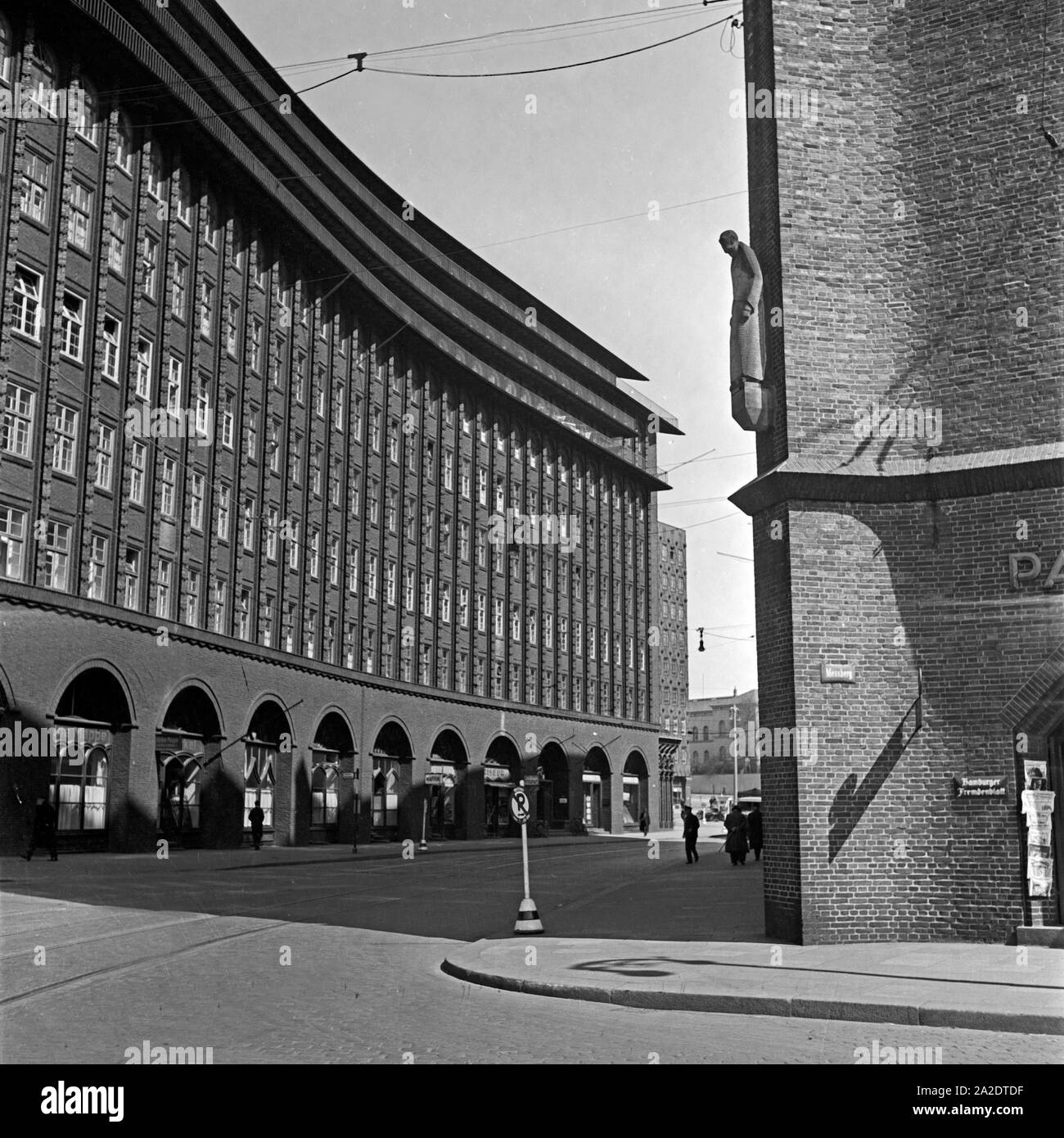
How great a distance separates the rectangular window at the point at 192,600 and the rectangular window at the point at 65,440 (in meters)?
7.14

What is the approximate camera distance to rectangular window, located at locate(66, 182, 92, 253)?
36.9 m

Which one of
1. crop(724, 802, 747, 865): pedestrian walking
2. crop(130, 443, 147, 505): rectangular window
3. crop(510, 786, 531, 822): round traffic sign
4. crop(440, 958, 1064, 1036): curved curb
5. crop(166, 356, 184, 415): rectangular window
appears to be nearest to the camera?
crop(440, 958, 1064, 1036): curved curb

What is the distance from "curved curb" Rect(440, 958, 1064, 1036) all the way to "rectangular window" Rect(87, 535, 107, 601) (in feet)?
89.6

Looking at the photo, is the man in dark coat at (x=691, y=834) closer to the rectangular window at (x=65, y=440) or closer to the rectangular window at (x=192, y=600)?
the rectangular window at (x=192, y=600)

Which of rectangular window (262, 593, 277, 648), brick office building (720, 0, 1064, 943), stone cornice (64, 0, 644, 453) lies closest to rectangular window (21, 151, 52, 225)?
stone cornice (64, 0, 644, 453)

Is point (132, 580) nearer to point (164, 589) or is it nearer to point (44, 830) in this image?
point (164, 589)

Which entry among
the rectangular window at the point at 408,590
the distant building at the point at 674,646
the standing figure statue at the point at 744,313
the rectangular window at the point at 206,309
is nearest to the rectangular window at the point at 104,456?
the rectangular window at the point at 206,309

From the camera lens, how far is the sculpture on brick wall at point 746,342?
53.2 feet

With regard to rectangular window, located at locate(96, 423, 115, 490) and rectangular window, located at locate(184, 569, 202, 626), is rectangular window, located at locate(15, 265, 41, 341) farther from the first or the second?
rectangular window, located at locate(184, 569, 202, 626)

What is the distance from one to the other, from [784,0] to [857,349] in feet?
15.5

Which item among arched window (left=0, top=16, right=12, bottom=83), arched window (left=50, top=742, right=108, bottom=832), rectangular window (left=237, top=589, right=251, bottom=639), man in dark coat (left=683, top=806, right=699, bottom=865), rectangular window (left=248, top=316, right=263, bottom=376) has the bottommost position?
man in dark coat (left=683, top=806, right=699, bottom=865)

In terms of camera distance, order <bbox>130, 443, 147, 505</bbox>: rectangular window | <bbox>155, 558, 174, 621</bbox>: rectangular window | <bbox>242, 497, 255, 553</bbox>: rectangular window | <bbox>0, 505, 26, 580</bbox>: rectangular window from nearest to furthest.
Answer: <bbox>0, 505, 26, 580</bbox>: rectangular window
<bbox>130, 443, 147, 505</bbox>: rectangular window
<bbox>155, 558, 174, 621</bbox>: rectangular window
<bbox>242, 497, 255, 553</bbox>: rectangular window

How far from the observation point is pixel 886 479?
1565 centimetres

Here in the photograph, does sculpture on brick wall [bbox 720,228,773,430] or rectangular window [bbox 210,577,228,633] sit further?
rectangular window [bbox 210,577,228,633]
